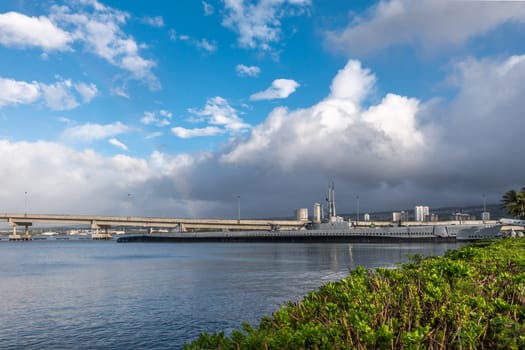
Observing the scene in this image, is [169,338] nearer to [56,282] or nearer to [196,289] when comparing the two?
[196,289]

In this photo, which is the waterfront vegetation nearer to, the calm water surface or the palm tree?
the calm water surface

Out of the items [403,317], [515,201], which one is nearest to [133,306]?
[403,317]

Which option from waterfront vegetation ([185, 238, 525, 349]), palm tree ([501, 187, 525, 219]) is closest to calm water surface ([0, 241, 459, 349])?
waterfront vegetation ([185, 238, 525, 349])

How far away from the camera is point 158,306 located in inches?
1265

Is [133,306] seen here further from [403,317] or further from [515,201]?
[515,201]

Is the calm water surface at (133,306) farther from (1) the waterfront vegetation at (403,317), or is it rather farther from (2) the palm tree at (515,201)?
(2) the palm tree at (515,201)

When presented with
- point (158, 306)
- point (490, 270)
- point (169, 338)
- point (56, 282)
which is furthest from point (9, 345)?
point (56, 282)

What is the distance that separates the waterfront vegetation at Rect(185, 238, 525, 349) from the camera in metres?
8.11

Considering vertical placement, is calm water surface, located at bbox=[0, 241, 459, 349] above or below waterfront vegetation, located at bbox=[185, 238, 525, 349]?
below

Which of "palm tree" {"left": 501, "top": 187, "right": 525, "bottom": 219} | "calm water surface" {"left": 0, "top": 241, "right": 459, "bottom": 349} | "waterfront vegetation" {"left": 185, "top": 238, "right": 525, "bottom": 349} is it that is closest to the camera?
"waterfront vegetation" {"left": 185, "top": 238, "right": 525, "bottom": 349}

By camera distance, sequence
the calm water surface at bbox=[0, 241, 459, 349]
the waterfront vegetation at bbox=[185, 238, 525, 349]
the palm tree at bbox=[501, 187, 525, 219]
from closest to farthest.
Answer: the waterfront vegetation at bbox=[185, 238, 525, 349]
the calm water surface at bbox=[0, 241, 459, 349]
the palm tree at bbox=[501, 187, 525, 219]

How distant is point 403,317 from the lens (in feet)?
33.0

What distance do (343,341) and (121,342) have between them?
18.4 metres

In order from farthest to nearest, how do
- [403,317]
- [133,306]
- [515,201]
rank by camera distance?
[515,201] → [133,306] → [403,317]
